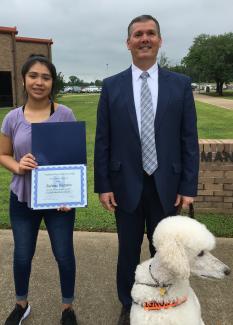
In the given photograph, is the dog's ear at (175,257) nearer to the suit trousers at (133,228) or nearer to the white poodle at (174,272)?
the white poodle at (174,272)

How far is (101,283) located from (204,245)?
176 centimetres

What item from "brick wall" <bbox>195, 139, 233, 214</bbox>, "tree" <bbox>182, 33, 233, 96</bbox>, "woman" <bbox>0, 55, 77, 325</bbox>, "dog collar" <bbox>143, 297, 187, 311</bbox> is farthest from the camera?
"tree" <bbox>182, 33, 233, 96</bbox>

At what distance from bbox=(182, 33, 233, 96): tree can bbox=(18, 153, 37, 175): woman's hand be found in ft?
187

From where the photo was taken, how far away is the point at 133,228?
10.7 ft

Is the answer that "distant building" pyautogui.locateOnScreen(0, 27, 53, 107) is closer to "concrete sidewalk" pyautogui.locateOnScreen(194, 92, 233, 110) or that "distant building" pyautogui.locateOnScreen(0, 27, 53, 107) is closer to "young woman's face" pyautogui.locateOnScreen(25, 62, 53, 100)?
"concrete sidewalk" pyautogui.locateOnScreen(194, 92, 233, 110)

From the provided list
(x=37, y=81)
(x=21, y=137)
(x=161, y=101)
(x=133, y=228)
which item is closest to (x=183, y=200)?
(x=133, y=228)

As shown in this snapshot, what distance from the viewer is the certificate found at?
294 cm

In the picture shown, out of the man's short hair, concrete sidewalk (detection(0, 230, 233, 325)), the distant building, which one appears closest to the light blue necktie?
the man's short hair

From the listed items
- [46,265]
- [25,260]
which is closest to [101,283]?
[46,265]

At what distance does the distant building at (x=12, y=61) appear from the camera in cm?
3062

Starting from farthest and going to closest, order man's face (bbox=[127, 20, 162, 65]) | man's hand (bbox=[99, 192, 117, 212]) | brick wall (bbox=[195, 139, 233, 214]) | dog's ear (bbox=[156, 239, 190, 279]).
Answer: brick wall (bbox=[195, 139, 233, 214]) < man's hand (bbox=[99, 192, 117, 212]) < man's face (bbox=[127, 20, 162, 65]) < dog's ear (bbox=[156, 239, 190, 279])

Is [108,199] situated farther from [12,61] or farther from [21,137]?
[12,61]

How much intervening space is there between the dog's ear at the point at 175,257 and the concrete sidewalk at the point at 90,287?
1231 mm

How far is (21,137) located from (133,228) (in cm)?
112
